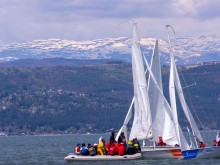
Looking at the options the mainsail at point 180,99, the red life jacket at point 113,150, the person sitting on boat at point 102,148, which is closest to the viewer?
the red life jacket at point 113,150

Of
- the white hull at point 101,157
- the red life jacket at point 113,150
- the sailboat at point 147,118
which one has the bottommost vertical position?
the white hull at point 101,157

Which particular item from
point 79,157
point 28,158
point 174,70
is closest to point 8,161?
point 28,158

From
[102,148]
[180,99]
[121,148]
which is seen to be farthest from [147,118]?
[102,148]

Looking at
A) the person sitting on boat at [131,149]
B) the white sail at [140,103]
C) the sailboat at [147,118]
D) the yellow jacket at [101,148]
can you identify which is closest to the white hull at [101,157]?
the person sitting on boat at [131,149]

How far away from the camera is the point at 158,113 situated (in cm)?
8894

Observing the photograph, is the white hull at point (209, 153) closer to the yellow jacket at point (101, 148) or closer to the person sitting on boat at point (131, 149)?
the person sitting on boat at point (131, 149)

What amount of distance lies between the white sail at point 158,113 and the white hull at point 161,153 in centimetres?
144

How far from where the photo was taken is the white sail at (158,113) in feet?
286

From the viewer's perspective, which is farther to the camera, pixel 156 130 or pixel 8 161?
pixel 8 161

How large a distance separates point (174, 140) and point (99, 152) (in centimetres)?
712

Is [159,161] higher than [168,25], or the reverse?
[168,25]

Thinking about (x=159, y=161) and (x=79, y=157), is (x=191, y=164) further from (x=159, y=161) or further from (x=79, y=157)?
(x=79, y=157)

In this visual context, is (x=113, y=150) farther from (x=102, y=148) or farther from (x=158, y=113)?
(x=158, y=113)

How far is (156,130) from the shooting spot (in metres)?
88.2
